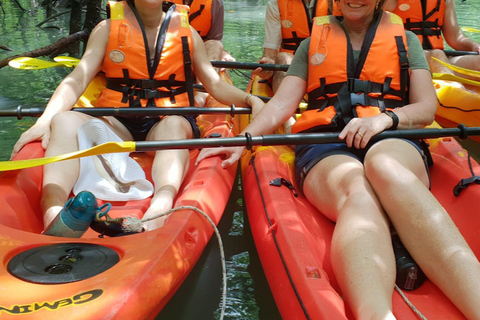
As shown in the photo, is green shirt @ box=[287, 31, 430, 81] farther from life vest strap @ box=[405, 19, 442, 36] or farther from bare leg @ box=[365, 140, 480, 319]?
life vest strap @ box=[405, 19, 442, 36]

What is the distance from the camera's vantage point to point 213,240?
2.59 m

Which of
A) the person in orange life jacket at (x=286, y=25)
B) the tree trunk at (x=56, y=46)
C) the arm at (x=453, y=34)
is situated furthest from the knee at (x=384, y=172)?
the tree trunk at (x=56, y=46)

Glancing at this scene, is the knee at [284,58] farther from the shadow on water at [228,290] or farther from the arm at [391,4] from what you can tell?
the shadow on water at [228,290]

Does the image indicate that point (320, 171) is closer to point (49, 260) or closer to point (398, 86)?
point (398, 86)

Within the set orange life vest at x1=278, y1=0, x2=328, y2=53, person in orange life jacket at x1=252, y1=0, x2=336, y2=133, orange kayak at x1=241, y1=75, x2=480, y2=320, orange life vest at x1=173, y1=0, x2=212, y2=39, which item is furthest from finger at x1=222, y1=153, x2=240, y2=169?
orange life vest at x1=173, y1=0, x2=212, y2=39

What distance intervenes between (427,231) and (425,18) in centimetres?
351

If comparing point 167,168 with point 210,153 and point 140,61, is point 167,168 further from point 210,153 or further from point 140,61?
point 140,61

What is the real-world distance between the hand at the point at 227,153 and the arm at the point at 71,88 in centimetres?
71

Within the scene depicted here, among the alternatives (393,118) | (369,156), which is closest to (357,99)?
(393,118)

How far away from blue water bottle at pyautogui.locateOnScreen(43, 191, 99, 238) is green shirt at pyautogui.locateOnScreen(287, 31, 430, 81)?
1239 millimetres

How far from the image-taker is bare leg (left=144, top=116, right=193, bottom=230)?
2.22 meters

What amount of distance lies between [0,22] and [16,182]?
34.0ft

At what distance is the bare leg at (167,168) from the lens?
7.30 ft

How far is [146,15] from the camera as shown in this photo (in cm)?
298
